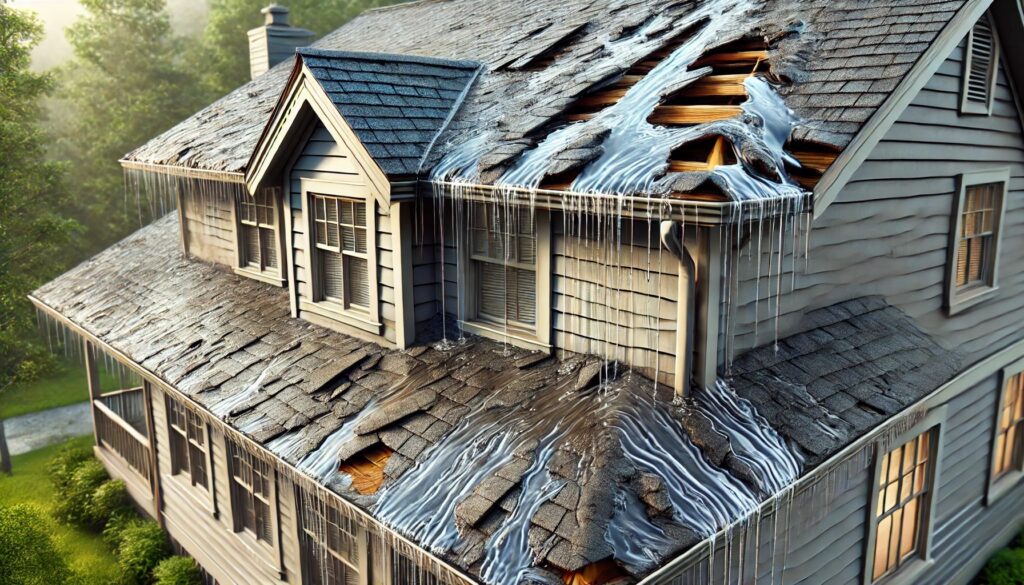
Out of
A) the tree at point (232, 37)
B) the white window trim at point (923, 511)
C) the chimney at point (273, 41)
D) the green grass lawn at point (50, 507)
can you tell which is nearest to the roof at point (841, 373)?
the white window trim at point (923, 511)

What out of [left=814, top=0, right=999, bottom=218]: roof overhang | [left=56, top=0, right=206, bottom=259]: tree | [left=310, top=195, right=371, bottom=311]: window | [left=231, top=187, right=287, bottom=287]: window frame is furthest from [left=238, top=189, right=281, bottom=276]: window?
[left=56, top=0, right=206, bottom=259]: tree

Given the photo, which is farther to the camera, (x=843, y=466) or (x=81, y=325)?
(x=81, y=325)

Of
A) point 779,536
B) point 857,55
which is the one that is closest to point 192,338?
point 779,536

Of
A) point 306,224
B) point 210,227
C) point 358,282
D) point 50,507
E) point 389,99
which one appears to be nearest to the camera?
point 389,99

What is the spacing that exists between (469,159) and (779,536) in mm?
4330

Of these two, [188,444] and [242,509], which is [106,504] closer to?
[188,444]

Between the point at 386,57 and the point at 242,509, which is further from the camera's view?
the point at 242,509

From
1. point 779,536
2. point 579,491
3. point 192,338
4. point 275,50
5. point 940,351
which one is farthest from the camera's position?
point 275,50

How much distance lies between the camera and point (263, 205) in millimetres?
10602

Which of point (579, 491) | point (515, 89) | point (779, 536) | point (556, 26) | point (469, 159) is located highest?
point (556, 26)

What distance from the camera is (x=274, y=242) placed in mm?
10641

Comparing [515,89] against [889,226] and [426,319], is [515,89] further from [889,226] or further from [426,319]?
[889,226]

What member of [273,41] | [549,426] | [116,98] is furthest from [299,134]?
[116,98]

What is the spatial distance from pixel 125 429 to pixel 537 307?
378 inches
